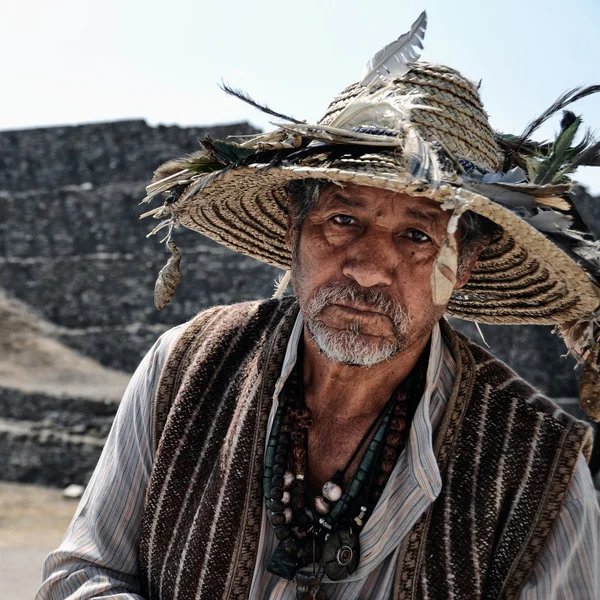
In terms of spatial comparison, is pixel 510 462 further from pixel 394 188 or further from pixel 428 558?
pixel 394 188

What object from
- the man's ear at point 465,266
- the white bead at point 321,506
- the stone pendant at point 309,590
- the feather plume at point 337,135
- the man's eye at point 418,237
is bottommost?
the stone pendant at point 309,590

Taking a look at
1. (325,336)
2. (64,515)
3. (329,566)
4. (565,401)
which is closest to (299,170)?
(325,336)

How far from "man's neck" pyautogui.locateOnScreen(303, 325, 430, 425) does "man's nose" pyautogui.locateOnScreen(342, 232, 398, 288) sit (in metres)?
0.23

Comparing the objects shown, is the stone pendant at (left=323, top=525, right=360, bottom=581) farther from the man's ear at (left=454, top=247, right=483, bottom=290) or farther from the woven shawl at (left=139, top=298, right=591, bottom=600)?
the man's ear at (left=454, top=247, right=483, bottom=290)

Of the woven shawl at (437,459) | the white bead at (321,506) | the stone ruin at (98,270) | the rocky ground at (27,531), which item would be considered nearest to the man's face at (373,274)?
the woven shawl at (437,459)

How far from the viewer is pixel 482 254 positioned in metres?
2.25

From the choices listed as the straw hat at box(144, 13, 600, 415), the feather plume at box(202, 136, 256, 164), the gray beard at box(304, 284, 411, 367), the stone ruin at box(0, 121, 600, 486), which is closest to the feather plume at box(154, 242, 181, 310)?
the straw hat at box(144, 13, 600, 415)

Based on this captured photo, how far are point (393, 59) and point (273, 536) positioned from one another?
112 cm

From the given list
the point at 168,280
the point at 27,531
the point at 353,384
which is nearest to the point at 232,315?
the point at 168,280

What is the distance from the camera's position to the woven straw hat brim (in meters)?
1.80

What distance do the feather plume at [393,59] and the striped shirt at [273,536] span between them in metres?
0.61

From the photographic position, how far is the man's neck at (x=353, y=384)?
2100mm

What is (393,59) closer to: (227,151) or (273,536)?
(227,151)

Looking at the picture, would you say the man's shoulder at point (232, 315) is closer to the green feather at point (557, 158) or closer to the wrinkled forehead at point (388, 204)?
the wrinkled forehead at point (388, 204)
